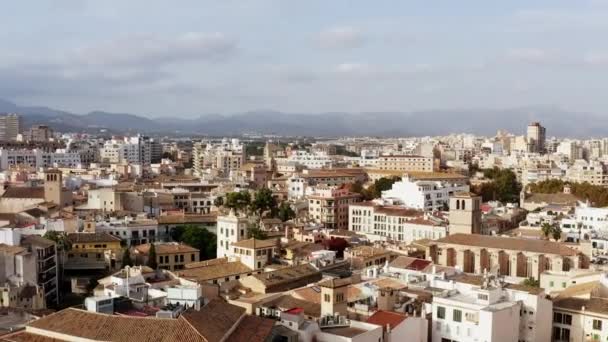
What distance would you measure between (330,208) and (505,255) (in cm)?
1897

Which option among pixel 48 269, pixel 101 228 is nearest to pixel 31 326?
pixel 48 269

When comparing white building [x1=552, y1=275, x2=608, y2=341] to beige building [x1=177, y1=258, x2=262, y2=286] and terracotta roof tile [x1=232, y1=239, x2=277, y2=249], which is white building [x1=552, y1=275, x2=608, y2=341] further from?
terracotta roof tile [x1=232, y1=239, x2=277, y2=249]

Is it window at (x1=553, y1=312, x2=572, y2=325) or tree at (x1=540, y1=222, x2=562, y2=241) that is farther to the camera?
tree at (x1=540, y1=222, x2=562, y2=241)

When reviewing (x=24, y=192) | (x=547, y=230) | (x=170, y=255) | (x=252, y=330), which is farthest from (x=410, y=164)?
(x=252, y=330)

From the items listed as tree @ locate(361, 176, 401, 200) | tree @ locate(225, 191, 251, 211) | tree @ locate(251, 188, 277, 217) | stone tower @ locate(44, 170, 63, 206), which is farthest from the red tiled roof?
tree @ locate(361, 176, 401, 200)

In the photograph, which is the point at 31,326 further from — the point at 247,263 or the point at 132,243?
the point at 132,243

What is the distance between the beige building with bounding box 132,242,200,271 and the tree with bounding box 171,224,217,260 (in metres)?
2.25

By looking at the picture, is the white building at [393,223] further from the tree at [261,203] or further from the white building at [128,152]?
the white building at [128,152]

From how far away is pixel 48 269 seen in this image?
1131 inches

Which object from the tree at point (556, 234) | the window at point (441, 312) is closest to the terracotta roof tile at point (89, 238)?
the window at point (441, 312)

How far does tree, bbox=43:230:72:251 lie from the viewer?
31281mm

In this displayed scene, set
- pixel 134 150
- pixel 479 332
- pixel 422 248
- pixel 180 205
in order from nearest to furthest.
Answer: pixel 479 332 < pixel 422 248 < pixel 180 205 < pixel 134 150

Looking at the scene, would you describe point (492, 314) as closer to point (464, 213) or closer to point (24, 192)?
point (464, 213)

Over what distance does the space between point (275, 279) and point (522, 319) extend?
881 centimetres
